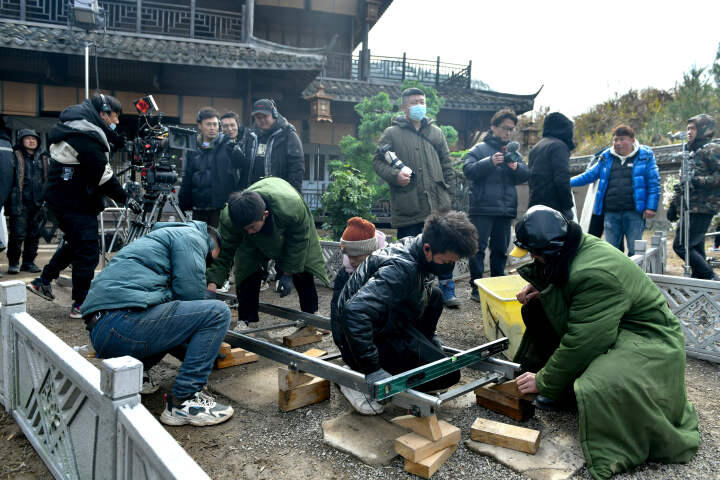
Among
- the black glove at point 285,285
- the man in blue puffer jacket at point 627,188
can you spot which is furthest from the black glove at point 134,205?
the man in blue puffer jacket at point 627,188

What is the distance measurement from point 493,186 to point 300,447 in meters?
3.34

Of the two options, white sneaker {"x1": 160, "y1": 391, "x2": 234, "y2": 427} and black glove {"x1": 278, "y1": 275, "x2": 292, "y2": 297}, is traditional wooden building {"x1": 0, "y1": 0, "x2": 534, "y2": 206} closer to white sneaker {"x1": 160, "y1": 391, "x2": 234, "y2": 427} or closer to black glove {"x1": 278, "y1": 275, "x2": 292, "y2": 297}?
black glove {"x1": 278, "y1": 275, "x2": 292, "y2": 297}

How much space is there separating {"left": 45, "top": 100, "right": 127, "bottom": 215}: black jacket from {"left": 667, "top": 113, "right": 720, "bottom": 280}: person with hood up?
5648 mm

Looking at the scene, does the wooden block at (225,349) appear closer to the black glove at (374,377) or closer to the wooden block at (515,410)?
the black glove at (374,377)

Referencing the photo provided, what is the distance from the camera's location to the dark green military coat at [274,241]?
135 inches

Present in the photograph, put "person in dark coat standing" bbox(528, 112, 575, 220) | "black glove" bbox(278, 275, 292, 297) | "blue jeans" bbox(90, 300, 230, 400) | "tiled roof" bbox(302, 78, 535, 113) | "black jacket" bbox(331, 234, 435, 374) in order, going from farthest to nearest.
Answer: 1. "tiled roof" bbox(302, 78, 535, 113)
2. "black glove" bbox(278, 275, 292, 297)
3. "person in dark coat standing" bbox(528, 112, 575, 220)
4. "blue jeans" bbox(90, 300, 230, 400)
5. "black jacket" bbox(331, 234, 435, 374)

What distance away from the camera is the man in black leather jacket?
219 cm

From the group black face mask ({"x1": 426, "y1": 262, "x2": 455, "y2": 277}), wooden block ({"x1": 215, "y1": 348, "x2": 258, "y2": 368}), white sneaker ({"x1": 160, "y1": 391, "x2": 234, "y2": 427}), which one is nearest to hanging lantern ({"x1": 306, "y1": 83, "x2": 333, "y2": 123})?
wooden block ({"x1": 215, "y1": 348, "x2": 258, "y2": 368})

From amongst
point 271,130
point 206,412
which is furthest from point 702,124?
point 206,412

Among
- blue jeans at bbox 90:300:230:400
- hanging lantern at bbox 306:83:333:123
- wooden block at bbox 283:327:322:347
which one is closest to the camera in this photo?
blue jeans at bbox 90:300:230:400

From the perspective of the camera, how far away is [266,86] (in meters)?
11.1

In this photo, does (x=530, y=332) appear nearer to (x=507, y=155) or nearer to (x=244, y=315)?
(x=244, y=315)

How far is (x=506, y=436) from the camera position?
2172 mm

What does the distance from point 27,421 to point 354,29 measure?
47.0 feet
